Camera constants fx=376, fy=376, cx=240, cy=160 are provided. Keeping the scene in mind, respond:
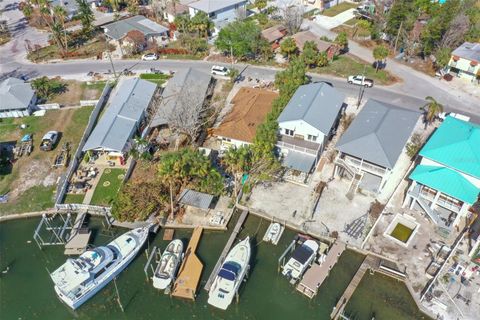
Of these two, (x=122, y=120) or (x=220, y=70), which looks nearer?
(x=122, y=120)

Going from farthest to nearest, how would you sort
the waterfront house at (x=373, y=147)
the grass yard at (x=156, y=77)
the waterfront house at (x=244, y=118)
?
the grass yard at (x=156, y=77) → the waterfront house at (x=244, y=118) → the waterfront house at (x=373, y=147)

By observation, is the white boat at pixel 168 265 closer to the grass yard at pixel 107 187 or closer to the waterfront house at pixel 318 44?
the grass yard at pixel 107 187

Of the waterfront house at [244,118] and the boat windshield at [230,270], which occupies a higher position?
the waterfront house at [244,118]

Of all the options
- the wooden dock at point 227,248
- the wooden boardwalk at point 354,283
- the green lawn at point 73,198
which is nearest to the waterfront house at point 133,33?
the green lawn at point 73,198

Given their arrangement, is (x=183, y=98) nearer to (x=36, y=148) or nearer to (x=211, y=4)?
(x=36, y=148)

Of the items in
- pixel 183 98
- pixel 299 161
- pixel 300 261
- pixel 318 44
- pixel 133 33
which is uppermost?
pixel 318 44

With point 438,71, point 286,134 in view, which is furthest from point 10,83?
point 438,71

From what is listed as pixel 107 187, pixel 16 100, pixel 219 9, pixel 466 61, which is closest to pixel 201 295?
pixel 107 187
